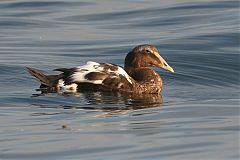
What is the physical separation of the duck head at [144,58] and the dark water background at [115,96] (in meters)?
0.41

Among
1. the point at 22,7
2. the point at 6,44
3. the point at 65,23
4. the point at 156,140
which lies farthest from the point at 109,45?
the point at 156,140

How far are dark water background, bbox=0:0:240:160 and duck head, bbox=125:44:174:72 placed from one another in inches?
16.1

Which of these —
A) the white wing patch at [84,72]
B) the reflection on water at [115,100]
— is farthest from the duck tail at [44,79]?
the white wing patch at [84,72]

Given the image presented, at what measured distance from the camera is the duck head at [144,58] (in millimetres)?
15508

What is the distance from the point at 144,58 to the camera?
1550 cm

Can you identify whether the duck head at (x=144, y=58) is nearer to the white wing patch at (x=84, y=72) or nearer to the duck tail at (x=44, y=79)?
the white wing patch at (x=84, y=72)

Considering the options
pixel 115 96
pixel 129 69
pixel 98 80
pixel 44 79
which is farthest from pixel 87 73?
pixel 129 69

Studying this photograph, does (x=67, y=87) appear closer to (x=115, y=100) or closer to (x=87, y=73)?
(x=87, y=73)

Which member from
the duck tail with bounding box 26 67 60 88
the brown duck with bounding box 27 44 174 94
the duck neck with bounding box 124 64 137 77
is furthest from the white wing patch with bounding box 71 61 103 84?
the duck neck with bounding box 124 64 137 77

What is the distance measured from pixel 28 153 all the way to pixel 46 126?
6.10 feet

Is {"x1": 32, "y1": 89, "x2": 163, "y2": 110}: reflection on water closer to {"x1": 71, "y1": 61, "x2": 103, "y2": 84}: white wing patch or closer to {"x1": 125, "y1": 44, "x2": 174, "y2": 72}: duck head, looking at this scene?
{"x1": 71, "y1": 61, "x2": 103, "y2": 84}: white wing patch

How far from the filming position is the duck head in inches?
611

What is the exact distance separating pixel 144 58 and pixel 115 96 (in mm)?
1046

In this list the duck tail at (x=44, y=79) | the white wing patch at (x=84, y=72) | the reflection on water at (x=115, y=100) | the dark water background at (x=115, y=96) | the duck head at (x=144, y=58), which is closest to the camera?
the dark water background at (x=115, y=96)
